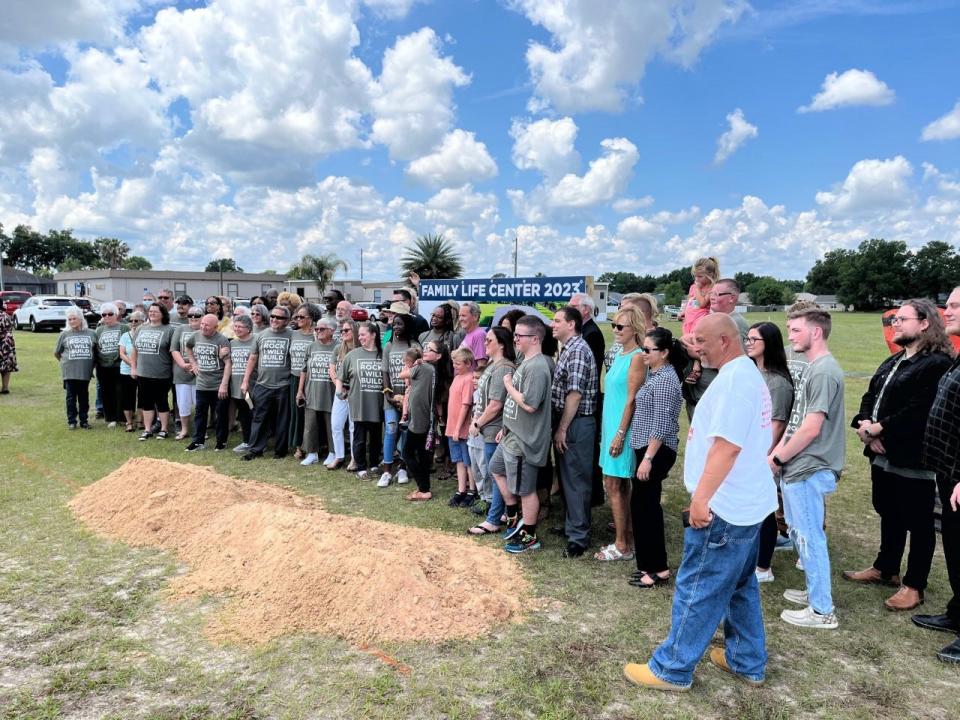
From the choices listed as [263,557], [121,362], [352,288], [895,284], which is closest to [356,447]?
[263,557]

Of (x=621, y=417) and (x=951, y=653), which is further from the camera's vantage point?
(x=621, y=417)

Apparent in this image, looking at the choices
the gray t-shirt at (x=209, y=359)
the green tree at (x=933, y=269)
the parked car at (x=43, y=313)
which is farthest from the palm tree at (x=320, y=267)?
the green tree at (x=933, y=269)

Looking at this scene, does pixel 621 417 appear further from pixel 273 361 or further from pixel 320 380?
pixel 273 361

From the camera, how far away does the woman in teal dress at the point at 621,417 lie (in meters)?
4.66

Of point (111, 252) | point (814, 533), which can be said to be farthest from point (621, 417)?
point (111, 252)

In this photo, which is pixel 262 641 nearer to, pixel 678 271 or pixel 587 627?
pixel 587 627

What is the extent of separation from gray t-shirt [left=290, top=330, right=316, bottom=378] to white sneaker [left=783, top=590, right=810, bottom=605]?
616cm

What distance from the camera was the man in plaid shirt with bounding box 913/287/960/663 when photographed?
12.1 ft

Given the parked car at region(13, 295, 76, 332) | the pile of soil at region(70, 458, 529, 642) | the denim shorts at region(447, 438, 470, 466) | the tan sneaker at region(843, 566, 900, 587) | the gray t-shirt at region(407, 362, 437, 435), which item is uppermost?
the parked car at region(13, 295, 76, 332)

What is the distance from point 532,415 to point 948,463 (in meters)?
2.81

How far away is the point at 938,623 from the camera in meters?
3.89

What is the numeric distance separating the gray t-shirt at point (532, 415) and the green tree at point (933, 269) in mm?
94923

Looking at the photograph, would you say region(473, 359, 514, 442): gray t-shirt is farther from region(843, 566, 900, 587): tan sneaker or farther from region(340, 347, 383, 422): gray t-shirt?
region(843, 566, 900, 587): tan sneaker

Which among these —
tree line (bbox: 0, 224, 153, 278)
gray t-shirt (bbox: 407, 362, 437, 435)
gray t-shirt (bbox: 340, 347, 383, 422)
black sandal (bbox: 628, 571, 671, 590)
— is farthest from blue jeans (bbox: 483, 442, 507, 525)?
tree line (bbox: 0, 224, 153, 278)
